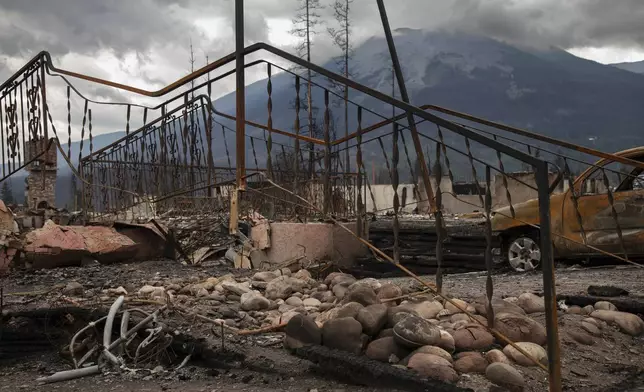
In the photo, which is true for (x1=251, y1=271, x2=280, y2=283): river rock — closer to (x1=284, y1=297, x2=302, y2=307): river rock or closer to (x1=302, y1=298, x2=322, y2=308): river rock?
(x1=284, y1=297, x2=302, y2=307): river rock

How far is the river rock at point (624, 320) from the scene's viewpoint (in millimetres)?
4125

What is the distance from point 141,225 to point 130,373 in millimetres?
4573

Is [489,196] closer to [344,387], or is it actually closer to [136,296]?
[344,387]

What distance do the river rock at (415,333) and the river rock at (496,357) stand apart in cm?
31

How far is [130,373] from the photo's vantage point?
3885 millimetres

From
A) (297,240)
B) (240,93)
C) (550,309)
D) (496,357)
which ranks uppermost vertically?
(240,93)

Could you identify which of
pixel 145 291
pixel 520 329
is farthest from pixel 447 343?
pixel 145 291

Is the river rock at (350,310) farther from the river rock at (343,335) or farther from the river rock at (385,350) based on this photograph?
the river rock at (385,350)

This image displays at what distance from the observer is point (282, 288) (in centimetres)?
508

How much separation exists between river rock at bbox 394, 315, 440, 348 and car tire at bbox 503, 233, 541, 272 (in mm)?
5577

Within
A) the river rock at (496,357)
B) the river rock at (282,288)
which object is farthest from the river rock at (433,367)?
the river rock at (282,288)

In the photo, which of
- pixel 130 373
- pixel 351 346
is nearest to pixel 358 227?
pixel 351 346

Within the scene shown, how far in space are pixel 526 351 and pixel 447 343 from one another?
468mm

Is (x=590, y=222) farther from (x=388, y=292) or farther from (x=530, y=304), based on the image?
(x=388, y=292)
